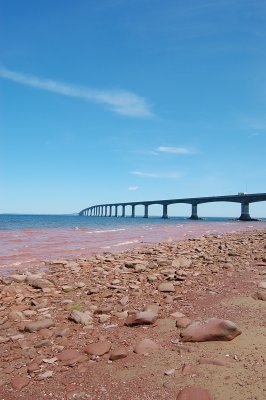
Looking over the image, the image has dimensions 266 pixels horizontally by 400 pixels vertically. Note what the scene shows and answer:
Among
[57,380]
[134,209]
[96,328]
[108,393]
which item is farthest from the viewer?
[134,209]

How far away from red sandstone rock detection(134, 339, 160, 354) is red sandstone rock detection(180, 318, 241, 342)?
49 cm

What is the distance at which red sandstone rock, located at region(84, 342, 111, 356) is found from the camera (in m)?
5.00

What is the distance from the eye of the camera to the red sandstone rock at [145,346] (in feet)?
16.3

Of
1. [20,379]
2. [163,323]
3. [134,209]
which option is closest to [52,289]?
[163,323]

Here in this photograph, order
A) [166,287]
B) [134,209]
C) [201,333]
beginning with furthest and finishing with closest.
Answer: [134,209] < [166,287] < [201,333]

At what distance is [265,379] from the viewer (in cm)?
400

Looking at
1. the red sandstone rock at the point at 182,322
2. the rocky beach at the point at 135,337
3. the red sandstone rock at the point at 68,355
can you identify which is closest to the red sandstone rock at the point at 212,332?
the rocky beach at the point at 135,337

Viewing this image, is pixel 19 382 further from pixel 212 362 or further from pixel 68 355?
pixel 212 362

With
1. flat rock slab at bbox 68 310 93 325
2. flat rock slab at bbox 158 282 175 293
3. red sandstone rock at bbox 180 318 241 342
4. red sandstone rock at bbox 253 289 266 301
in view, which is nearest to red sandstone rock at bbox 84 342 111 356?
flat rock slab at bbox 68 310 93 325

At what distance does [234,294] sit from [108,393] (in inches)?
183

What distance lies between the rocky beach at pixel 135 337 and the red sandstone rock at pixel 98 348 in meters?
0.02

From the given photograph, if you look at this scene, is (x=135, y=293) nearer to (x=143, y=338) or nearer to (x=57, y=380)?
(x=143, y=338)

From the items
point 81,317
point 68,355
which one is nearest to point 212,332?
point 68,355

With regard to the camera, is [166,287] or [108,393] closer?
[108,393]
